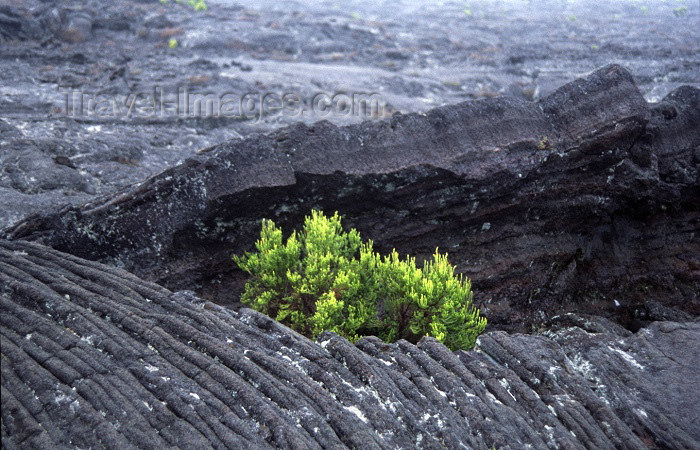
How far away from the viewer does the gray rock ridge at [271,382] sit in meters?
4.62

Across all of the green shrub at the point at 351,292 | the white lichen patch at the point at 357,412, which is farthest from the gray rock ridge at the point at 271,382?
the green shrub at the point at 351,292

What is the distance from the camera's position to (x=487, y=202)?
935 centimetres

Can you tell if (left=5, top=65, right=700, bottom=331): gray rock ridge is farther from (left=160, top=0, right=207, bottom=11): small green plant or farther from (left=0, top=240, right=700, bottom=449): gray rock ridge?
(left=160, top=0, right=207, bottom=11): small green plant

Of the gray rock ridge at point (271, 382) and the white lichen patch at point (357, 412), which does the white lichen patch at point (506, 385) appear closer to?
the gray rock ridge at point (271, 382)

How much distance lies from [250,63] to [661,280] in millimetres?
16613

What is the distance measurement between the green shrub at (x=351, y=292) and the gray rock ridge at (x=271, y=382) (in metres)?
0.88

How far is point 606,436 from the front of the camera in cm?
525

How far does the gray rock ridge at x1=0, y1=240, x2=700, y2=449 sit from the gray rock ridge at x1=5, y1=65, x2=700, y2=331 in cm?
180

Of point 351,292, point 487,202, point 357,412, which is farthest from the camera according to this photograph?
point 487,202

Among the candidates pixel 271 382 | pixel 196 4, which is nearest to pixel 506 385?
pixel 271 382

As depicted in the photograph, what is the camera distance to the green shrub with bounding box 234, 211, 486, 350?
6883 mm

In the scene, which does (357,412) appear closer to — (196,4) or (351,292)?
(351,292)

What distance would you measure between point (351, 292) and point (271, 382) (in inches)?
89.1

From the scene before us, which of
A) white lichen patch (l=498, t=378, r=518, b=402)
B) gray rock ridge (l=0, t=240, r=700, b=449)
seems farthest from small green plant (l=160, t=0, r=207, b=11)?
white lichen patch (l=498, t=378, r=518, b=402)
